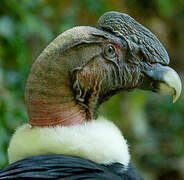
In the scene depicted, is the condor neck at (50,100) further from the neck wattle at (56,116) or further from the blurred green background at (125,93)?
the blurred green background at (125,93)

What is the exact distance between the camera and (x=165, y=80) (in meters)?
1.38

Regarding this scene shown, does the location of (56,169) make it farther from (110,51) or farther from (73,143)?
(110,51)

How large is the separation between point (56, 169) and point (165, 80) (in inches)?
17.9

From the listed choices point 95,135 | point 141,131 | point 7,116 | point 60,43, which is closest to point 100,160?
point 95,135

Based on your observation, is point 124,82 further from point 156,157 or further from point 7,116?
point 156,157

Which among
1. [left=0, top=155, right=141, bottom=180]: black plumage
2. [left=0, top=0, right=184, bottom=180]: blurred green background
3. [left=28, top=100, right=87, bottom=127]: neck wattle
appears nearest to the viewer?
[left=0, top=155, right=141, bottom=180]: black plumage

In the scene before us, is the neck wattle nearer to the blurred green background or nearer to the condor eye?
the condor eye

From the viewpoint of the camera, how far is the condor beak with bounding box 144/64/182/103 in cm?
138

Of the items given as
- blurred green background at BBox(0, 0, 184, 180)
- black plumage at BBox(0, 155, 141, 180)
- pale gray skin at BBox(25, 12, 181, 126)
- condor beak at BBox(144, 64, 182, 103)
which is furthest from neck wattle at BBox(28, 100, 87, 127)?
blurred green background at BBox(0, 0, 184, 180)

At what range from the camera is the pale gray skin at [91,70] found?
4.33 feet

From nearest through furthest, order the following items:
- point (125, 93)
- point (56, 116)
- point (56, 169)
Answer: point (56, 169) → point (56, 116) → point (125, 93)

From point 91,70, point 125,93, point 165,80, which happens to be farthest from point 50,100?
point 125,93

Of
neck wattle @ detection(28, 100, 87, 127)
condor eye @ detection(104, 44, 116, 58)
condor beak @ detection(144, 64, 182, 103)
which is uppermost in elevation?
condor eye @ detection(104, 44, 116, 58)

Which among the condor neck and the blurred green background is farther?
the blurred green background
